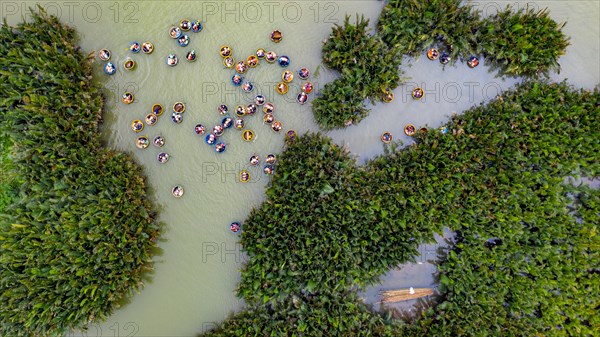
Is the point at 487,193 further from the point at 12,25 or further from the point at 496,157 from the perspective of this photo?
the point at 12,25

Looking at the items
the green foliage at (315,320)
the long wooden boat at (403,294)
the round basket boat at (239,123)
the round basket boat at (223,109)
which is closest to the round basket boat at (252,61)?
the round basket boat at (223,109)

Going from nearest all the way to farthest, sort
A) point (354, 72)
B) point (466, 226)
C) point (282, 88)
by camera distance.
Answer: point (466, 226) < point (354, 72) < point (282, 88)

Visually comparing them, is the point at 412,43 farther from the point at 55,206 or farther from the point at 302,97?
the point at 55,206

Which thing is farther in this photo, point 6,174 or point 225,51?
point 225,51

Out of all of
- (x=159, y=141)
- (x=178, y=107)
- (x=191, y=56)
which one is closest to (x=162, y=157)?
(x=159, y=141)

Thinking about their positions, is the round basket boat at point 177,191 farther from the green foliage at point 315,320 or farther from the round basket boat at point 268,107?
the green foliage at point 315,320

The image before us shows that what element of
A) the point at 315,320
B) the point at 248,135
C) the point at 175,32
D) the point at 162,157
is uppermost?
the point at 175,32
